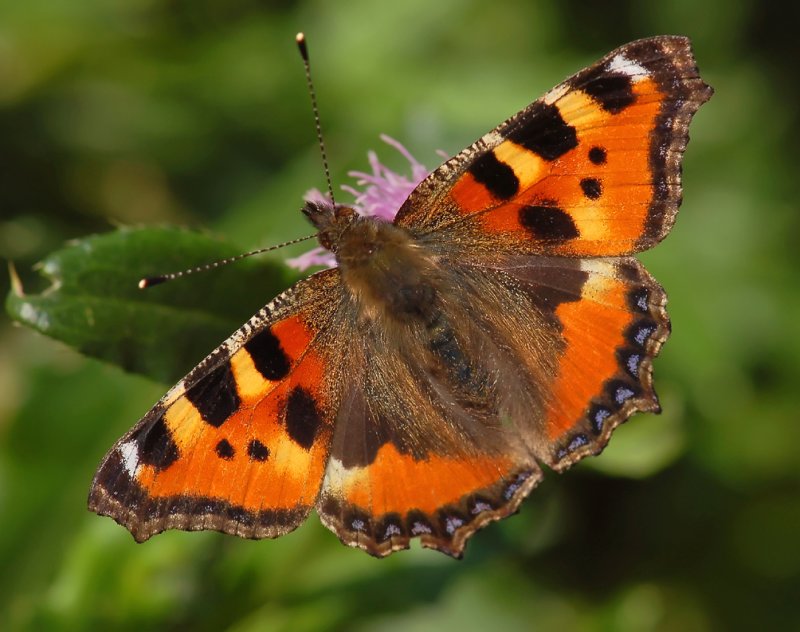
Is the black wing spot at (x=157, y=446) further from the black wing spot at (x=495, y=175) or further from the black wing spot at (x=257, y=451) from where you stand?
the black wing spot at (x=495, y=175)

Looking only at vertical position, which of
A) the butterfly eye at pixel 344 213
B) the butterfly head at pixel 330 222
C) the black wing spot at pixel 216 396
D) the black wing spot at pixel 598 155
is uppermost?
the black wing spot at pixel 598 155

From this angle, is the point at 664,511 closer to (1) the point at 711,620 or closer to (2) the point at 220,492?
(1) the point at 711,620

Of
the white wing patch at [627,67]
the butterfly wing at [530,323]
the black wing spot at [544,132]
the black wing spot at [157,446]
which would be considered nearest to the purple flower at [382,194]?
the butterfly wing at [530,323]

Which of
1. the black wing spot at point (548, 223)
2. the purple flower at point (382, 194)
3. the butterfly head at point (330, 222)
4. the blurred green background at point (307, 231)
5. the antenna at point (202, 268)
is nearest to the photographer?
the antenna at point (202, 268)

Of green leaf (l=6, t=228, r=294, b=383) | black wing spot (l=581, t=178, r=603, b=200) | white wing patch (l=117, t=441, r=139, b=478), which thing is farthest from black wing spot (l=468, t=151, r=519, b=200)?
white wing patch (l=117, t=441, r=139, b=478)

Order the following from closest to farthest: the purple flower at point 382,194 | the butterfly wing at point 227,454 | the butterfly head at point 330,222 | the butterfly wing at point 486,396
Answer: the butterfly wing at point 227,454, the butterfly wing at point 486,396, the butterfly head at point 330,222, the purple flower at point 382,194

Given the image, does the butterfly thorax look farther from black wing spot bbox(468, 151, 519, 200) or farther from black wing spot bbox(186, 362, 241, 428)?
black wing spot bbox(186, 362, 241, 428)
